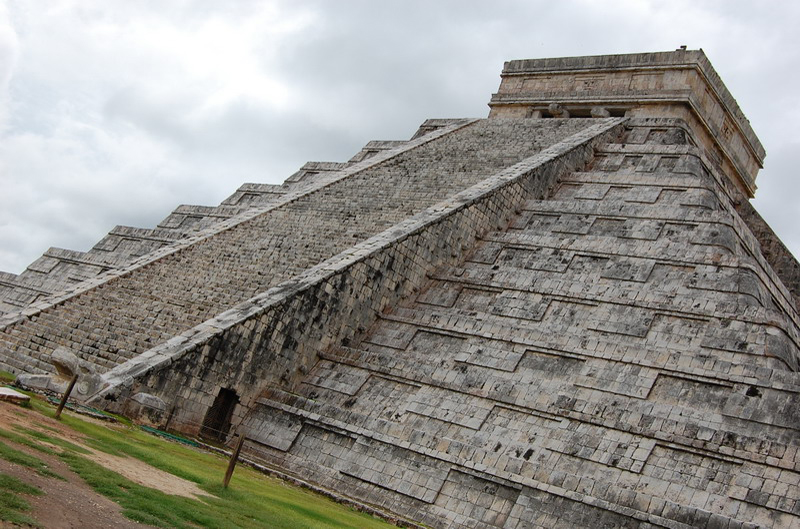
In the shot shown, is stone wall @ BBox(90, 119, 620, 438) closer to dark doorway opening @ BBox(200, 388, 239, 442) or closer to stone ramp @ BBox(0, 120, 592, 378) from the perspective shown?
dark doorway opening @ BBox(200, 388, 239, 442)

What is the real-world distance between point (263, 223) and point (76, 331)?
15.8ft

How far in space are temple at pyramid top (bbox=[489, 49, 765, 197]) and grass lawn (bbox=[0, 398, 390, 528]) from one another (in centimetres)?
1419

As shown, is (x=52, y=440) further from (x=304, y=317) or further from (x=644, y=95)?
(x=644, y=95)

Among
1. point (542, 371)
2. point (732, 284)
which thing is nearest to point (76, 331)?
point (542, 371)

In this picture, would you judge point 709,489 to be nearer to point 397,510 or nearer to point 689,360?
point 689,360

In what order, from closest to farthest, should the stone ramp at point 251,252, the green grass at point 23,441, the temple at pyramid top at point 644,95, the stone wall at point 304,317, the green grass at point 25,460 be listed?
1. the green grass at point 25,460
2. the green grass at point 23,441
3. the stone wall at point 304,317
4. the stone ramp at point 251,252
5. the temple at pyramid top at point 644,95

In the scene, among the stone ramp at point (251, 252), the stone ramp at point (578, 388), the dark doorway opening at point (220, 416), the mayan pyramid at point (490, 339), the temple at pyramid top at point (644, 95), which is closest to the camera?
the stone ramp at point (578, 388)

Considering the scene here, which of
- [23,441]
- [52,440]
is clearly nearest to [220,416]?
[52,440]

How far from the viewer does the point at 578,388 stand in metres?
10.7

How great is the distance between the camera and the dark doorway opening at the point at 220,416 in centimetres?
1180

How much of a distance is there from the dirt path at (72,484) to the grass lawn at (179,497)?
0.35 feet

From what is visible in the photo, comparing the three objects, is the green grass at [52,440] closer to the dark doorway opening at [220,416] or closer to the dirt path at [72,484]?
the dirt path at [72,484]

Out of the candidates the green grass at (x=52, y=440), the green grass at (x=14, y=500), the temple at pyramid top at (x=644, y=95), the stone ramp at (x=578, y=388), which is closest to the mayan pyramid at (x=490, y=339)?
the stone ramp at (x=578, y=388)

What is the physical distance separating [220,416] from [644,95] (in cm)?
1352
